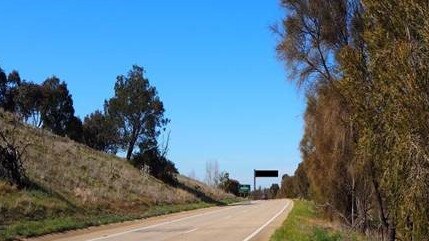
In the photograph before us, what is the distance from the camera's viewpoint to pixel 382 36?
8.87 m

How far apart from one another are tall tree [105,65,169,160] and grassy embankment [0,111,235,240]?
521 centimetres

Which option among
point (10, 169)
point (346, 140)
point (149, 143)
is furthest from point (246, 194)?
point (346, 140)

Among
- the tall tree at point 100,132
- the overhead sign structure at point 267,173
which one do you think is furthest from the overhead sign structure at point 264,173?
the tall tree at point 100,132

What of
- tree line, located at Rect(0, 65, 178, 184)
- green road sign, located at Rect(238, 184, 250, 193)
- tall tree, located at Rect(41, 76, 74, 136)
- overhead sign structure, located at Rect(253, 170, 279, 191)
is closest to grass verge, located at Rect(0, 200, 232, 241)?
tree line, located at Rect(0, 65, 178, 184)

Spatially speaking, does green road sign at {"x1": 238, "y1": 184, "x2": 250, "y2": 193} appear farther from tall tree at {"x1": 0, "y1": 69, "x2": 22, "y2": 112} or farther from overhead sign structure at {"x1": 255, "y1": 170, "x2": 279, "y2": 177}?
tall tree at {"x1": 0, "y1": 69, "x2": 22, "y2": 112}

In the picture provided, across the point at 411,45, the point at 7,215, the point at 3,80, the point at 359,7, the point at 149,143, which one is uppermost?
the point at 3,80

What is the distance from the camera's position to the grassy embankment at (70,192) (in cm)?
2584

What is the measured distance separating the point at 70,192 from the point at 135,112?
1412 inches

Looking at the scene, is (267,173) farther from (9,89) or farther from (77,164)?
(77,164)

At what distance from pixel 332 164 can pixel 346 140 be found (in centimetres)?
549

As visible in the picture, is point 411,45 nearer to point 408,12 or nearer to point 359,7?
point 408,12

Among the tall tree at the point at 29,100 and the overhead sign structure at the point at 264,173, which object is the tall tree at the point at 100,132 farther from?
the overhead sign structure at the point at 264,173

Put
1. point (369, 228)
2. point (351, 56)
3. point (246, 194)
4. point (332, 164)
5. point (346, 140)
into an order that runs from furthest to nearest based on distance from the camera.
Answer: point (246, 194) → point (369, 228) → point (332, 164) → point (346, 140) → point (351, 56)

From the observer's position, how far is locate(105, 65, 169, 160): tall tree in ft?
235
